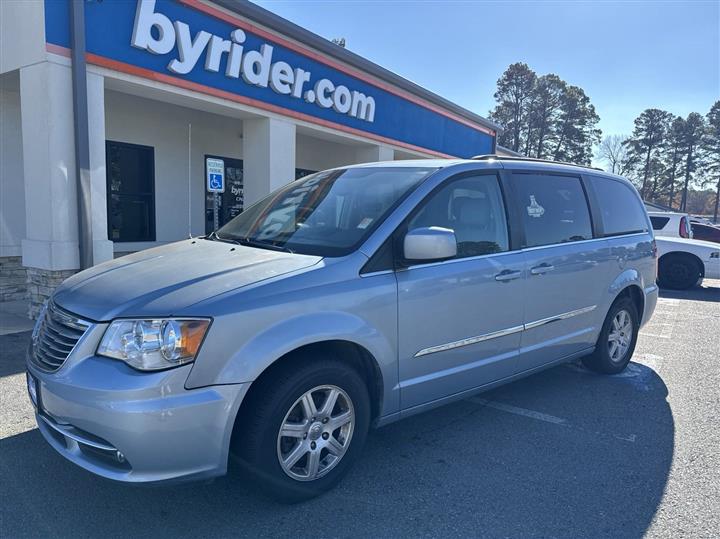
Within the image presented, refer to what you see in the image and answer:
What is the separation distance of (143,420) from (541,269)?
2935 mm

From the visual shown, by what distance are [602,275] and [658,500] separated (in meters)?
2.18

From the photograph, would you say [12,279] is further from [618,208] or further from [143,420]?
[618,208]

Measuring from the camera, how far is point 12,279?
7.92 m

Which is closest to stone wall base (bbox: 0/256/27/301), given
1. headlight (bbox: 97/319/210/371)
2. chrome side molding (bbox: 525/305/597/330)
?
headlight (bbox: 97/319/210/371)

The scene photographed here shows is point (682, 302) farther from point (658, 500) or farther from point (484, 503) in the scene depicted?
point (484, 503)

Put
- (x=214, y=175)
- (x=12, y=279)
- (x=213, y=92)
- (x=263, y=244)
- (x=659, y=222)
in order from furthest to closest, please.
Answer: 1. (x=659, y=222)
2. (x=213, y=92)
3. (x=214, y=175)
4. (x=12, y=279)
5. (x=263, y=244)

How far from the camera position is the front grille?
2580 mm

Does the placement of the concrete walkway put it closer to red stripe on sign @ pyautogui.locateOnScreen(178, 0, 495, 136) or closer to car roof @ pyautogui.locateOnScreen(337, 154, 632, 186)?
car roof @ pyautogui.locateOnScreen(337, 154, 632, 186)

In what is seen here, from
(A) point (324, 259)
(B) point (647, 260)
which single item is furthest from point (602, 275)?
(A) point (324, 259)

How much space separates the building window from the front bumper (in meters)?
8.11

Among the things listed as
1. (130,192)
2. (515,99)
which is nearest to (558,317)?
Result: (130,192)

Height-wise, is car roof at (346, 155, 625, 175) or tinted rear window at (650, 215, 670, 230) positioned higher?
car roof at (346, 155, 625, 175)

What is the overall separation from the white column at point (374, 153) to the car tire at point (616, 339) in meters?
8.33

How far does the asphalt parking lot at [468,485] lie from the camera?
2641 mm
